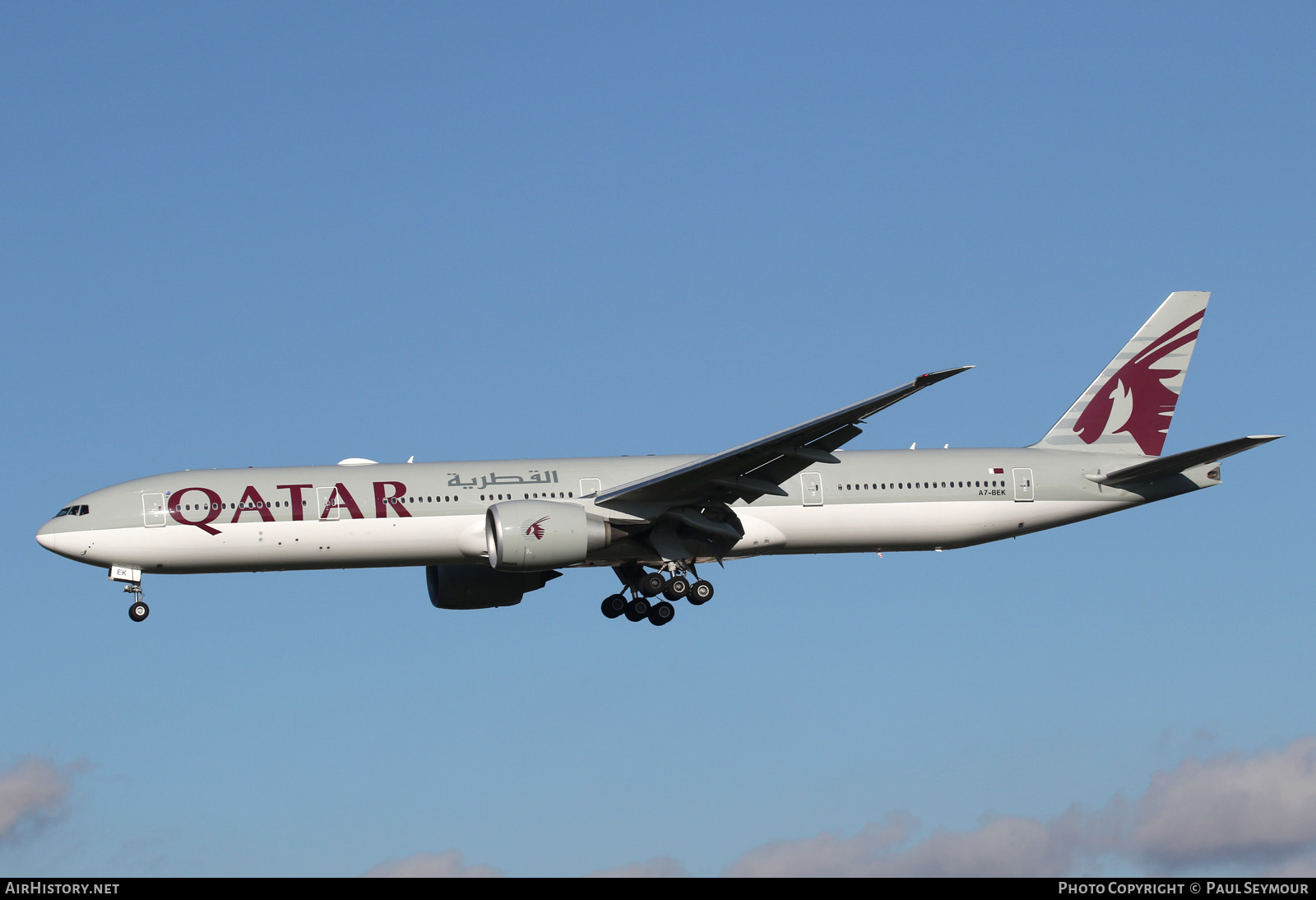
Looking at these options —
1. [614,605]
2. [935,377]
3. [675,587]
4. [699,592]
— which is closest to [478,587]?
[614,605]

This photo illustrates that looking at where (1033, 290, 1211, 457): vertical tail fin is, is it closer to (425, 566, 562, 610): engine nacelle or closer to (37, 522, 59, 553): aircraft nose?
(425, 566, 562, 610): engine nacelle

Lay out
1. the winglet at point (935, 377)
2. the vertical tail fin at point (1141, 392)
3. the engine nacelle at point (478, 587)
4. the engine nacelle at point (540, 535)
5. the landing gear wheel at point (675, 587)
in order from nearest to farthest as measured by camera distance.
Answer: the winglet at point (935, 377) → the engine nacelle at point (540, 535) → the landing gear wheel at point (675, 587) → the engine nacelle at point (478, 587) → the vertical tail fin at point (1141, 392)

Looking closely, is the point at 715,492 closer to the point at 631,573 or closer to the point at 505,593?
the point at 631,573

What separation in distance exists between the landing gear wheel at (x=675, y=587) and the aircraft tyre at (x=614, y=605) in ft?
6.51

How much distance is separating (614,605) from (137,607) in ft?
36.7

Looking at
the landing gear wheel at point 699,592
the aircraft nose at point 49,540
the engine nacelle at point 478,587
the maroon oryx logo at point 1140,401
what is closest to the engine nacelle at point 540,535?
the landing gear wheel at point 699,592

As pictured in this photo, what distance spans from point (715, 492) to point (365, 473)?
316 inches

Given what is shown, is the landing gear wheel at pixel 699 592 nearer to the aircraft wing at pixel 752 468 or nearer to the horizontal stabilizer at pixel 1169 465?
the aircraft wing at pixel 752 468

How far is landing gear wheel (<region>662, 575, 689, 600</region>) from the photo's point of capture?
3653cm

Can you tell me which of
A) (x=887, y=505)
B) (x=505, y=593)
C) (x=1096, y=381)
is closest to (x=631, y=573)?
(x=505, y=593)

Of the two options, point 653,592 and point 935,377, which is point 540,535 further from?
point 935,377

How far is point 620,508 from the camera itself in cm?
3478

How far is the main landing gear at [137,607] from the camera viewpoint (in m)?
34.8
